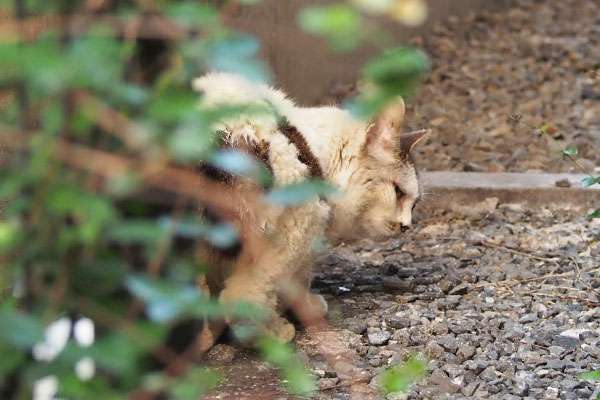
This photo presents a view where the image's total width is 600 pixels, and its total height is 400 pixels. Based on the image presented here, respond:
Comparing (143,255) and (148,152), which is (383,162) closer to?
(143,255)

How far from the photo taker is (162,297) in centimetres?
124

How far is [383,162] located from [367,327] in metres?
0.75

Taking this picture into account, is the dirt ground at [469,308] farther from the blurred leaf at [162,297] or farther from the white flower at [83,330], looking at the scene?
the blurred leaf at [162,297]

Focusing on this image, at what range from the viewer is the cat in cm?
344

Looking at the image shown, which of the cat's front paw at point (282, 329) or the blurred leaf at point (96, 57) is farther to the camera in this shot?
the cat's front paw at point (282, 329)

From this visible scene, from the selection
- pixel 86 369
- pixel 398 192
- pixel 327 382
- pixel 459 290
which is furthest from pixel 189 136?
pixel 459 290

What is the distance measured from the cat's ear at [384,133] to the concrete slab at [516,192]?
162 cm

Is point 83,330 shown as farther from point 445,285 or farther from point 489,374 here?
point 445,285

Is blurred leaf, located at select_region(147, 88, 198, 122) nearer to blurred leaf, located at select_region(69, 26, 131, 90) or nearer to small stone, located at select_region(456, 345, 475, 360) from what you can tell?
blurred leaf, located at select_region(69, 26, 131, 90)

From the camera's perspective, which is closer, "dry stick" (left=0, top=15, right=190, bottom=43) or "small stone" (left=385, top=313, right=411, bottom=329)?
"dry stick" (left=0, top=15, right=190, bottom=43)

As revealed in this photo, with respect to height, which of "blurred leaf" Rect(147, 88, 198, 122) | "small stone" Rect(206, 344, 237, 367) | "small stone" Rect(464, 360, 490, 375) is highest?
"blurred leaf" Rect(147, 88, 198, 122)

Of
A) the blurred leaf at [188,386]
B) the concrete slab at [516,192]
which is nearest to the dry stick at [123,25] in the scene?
the blurred leaf at [188,386]

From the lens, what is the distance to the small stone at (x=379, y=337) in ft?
12.0

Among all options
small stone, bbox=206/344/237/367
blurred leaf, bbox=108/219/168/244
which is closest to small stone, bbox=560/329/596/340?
small stone, bbox=206/344/237/367
